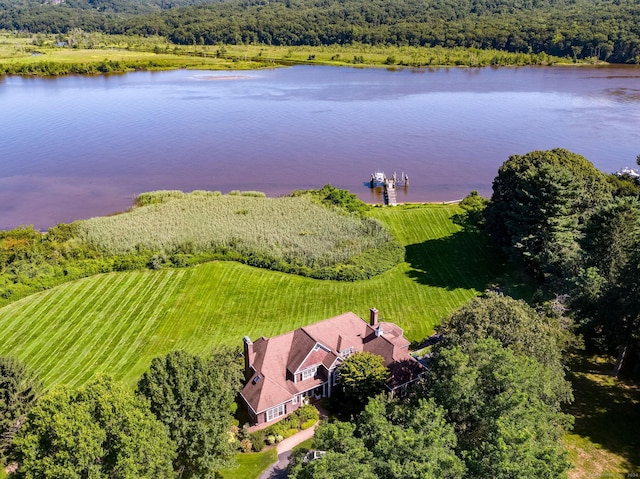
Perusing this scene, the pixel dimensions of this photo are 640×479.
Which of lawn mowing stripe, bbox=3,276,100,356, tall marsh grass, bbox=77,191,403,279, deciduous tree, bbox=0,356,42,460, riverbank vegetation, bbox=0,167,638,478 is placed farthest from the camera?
tall marsh grass, bbox=77,191,403,279

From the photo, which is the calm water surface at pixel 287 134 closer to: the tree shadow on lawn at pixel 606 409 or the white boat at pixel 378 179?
the white boat at pixel 378 179

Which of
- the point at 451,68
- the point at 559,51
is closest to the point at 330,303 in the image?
the point at 451,68

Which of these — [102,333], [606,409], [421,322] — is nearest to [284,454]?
[421,322]

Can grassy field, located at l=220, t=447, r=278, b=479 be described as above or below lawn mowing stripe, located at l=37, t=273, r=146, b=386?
below

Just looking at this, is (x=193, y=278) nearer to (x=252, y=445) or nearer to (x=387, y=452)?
(x=252, y=445)

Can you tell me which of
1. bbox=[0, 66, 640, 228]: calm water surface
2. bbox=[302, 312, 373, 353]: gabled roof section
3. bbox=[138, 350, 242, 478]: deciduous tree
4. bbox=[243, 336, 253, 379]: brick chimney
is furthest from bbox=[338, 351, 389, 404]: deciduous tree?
bbox=[0, 66, 640, 228]: calm water surface

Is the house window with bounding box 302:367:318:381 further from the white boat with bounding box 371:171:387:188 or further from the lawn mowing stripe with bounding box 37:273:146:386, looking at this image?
the white boat with bounding box 371:171:387:188
